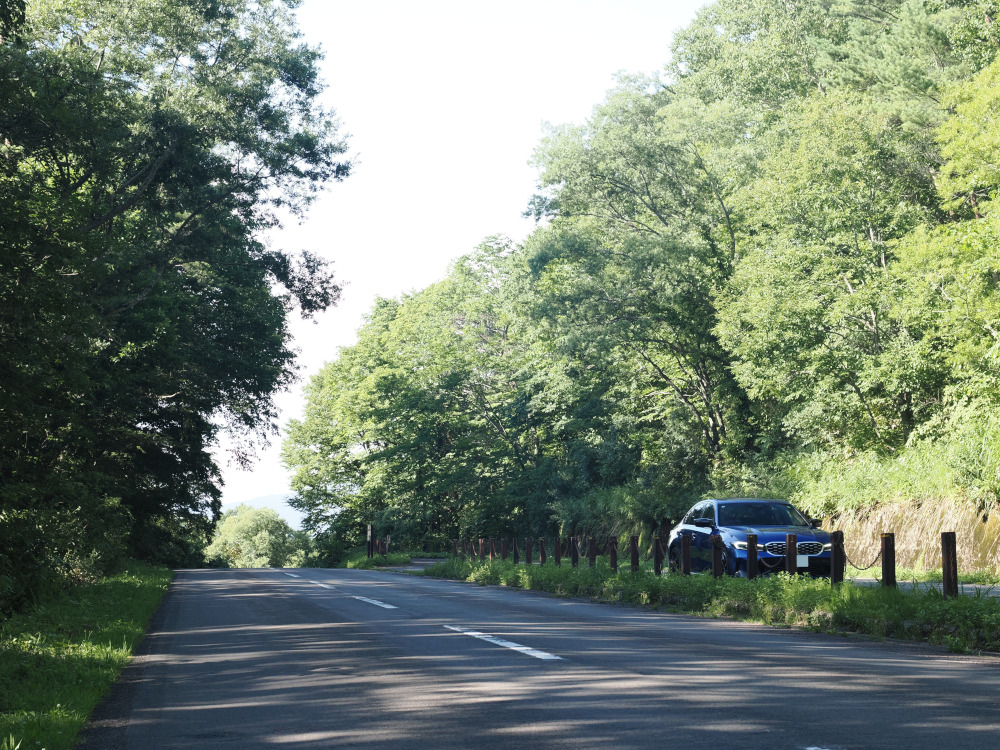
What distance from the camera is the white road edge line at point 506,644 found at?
9586mm

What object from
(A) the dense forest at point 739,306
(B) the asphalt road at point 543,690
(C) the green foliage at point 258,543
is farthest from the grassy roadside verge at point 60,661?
(C) the green foliage at point 258,543

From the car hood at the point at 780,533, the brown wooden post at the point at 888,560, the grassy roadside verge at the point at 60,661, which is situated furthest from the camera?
the car hood at the point at 780,533

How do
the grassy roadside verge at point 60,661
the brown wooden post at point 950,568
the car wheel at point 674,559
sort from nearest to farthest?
the grassy roadside verge at point 60,661 → the brown wooden post at point 950,568 → the car wheel at point 674,559

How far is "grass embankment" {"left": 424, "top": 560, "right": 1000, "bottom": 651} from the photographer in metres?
10.6

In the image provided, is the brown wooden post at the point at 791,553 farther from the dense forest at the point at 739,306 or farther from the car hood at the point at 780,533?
the dense forest at the point at 739,306

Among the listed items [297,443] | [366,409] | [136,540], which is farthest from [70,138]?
[297,443]

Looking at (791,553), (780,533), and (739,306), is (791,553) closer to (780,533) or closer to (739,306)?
A: (780,533)

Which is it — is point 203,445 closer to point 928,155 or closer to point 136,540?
point 136,540

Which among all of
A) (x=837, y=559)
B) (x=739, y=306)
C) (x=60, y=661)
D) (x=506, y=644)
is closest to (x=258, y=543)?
(x=739, y=306)

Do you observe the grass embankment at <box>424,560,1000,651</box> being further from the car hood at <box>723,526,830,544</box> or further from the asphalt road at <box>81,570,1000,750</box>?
the car hood at <box>723,526,830,544</box>

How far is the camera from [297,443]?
71188mm

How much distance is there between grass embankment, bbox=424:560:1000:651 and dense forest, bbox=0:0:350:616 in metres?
10.0

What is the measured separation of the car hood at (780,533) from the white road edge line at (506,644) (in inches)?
258

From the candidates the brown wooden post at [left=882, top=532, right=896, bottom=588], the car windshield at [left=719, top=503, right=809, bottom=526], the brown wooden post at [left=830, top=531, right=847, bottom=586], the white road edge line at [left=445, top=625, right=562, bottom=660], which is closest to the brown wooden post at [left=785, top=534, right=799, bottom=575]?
the brown wooden post at [left=830, top=531, right=847, bottom=586]
